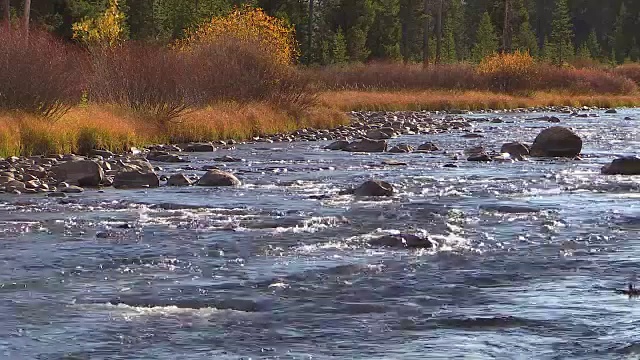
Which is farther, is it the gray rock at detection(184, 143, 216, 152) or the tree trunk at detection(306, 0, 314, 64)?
the tree trunk at detection(306, 0, 314, 64)

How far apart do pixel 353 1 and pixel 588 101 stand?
1028 inches

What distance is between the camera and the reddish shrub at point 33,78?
20844 mm

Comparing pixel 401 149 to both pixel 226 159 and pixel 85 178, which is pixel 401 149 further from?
pixel 85 178

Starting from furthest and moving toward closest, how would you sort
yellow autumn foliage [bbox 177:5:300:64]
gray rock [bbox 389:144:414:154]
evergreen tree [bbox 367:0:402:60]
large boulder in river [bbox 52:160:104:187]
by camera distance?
1. evergreen tree [bbox 367:0:402:60]
2. yellow autumn foliage [bbox 177:5:300:64]
3. gray rock [bbox 389:144:414:154]
4. large boulder in river [bbox 52:160:104:187]

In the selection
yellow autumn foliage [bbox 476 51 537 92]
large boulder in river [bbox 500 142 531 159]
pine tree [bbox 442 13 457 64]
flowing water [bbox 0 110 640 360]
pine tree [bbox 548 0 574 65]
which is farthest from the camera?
pine tree [bbox 548 0 574 65]

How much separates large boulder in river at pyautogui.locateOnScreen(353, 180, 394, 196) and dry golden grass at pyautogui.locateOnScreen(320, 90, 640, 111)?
2617 cm

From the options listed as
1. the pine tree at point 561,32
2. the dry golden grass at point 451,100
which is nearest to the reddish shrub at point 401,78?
the dry golden grass at point 451,100

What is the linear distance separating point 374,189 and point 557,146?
8.75 metres

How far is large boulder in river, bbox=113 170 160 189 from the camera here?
15664mm

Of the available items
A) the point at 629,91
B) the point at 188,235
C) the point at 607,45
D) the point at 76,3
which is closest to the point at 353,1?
the point at 629,91

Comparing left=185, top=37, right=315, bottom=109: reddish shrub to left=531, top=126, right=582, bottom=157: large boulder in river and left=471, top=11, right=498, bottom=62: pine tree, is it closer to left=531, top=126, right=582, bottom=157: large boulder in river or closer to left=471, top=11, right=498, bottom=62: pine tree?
left=531, top=126, right=582, bottom=157: large boulder in river

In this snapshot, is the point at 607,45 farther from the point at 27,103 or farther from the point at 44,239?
the point at 44,239

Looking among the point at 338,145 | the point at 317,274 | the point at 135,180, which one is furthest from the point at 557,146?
the point at 317,274

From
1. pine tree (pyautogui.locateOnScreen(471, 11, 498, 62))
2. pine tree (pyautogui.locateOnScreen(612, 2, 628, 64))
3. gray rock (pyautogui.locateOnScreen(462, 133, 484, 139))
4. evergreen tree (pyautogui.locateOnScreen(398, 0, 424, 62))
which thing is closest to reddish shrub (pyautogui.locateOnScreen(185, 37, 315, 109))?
gray rock (pyautogui.locateOnScreen(462, 133, 484, 139))
